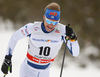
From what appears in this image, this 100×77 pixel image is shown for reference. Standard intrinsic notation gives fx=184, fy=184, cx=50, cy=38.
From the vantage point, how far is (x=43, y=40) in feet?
7.62

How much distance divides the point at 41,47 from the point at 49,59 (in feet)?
0.70

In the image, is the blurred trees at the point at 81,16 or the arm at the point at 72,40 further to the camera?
the blurred trees at the point at 81,16

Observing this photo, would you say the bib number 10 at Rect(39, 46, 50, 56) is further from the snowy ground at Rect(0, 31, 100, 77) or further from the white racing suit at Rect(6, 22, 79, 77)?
the snowy ground at Rect(0, 31, 100, 77)

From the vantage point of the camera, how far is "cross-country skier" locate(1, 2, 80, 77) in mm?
2289

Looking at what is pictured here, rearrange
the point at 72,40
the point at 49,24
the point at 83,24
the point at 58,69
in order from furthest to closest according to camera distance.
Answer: the point at 83,24 < the point at 58,69 < the point at 72,40 < the point at 49,24

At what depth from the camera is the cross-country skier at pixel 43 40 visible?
229 cm

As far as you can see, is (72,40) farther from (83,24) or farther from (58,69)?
(83,24)

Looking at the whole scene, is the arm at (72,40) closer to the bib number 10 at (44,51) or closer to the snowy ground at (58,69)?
the bib number 10 at (44,51)

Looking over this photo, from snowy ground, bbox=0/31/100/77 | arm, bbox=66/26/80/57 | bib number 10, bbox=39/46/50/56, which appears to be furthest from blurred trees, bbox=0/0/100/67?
bib number 10, bbox=39/46/50/56

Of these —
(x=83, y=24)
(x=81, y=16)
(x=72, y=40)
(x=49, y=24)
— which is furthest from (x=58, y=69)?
(x=49, y=24)

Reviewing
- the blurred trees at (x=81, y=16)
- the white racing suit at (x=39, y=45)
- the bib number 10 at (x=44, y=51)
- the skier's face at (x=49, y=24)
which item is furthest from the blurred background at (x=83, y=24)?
the skier's face at (x=49, y=24)

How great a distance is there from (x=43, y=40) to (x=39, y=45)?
3.2 inches

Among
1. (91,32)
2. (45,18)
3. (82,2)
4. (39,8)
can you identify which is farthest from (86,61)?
(45,18)

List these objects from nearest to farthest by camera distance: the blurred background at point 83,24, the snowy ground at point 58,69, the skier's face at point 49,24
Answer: the skier's face at point 49,24, the snowy ground at point 58,69, the blurred background at point 83,24
